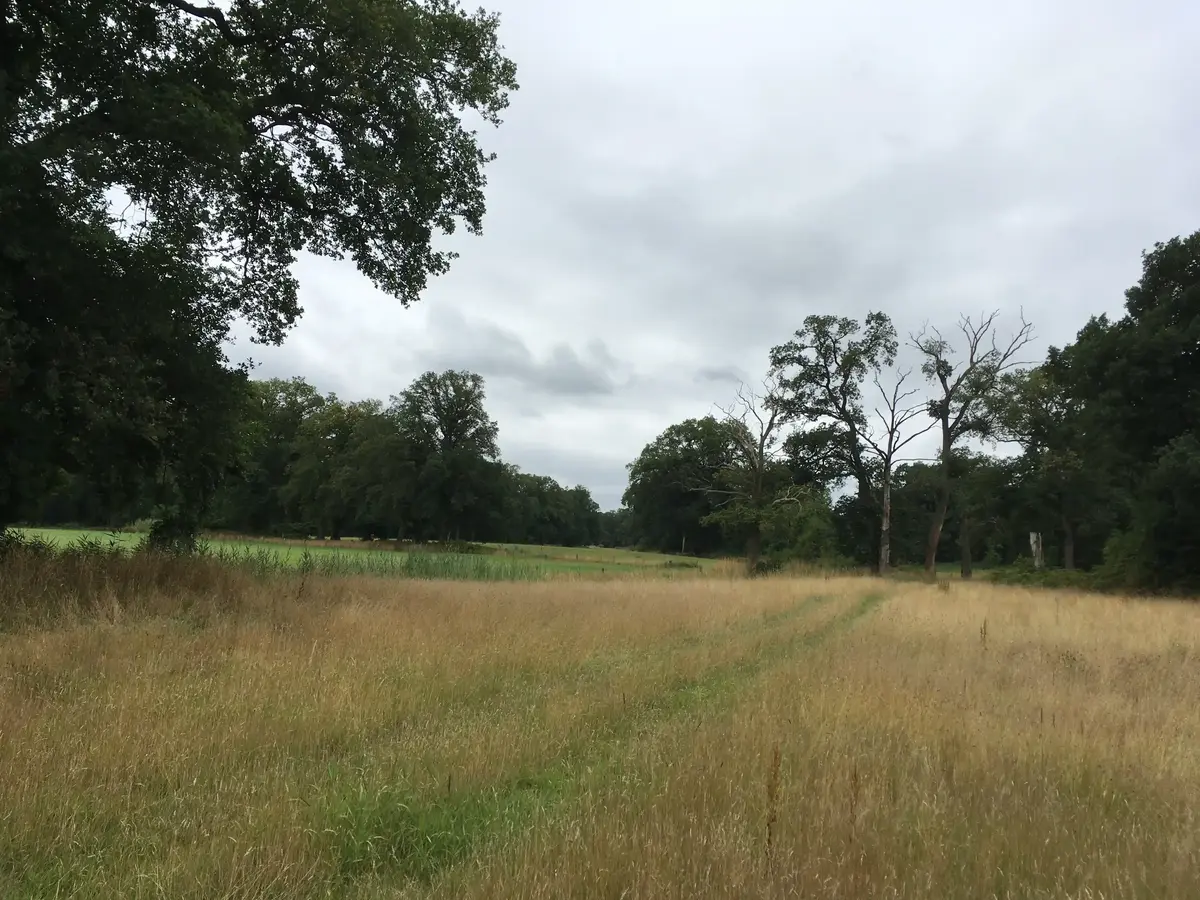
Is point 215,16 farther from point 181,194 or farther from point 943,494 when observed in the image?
point 943,494

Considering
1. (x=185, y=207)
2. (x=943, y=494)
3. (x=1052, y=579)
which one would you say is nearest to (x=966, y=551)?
(x=943, y=494)

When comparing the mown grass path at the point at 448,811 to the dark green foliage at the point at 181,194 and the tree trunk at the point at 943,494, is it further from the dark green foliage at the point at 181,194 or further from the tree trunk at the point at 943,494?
the tree trunk at the point at 943,494

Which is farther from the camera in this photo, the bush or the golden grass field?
the bush

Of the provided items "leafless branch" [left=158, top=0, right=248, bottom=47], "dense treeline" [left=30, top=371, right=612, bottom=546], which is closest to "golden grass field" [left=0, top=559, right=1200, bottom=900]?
"leafless branch" [left=158, top=0, right=248, bottom=47]

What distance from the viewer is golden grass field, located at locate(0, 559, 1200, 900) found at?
11.0 ft

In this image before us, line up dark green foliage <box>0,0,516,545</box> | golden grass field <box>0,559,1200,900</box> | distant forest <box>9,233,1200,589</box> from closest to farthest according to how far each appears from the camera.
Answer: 1. golden grass field <box>0,559,1200,900</box>
2. dark green foliage <box>0,0,516,545</box>
3. distant forest <box>9,233,1200,589</box>

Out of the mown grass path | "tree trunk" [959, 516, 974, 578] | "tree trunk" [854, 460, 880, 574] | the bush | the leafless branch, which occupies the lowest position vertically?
the mown grass path

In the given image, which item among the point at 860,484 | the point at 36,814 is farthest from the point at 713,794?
the point at 860,484

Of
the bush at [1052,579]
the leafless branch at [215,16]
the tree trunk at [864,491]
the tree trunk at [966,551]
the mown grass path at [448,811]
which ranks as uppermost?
the leafless branch at [215,16]

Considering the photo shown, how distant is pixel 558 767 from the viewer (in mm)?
4980

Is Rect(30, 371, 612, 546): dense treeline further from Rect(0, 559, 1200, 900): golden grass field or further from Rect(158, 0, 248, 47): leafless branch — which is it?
Rect(0, 559, 1200, 900): golden grass field

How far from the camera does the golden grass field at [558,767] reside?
336 centimetres

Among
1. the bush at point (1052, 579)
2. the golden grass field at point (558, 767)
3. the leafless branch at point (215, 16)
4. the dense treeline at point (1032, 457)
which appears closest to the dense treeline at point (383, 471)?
the dense treeline at point (1032, 457)

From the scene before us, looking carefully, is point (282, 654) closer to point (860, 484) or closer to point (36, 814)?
point (36, 814)
